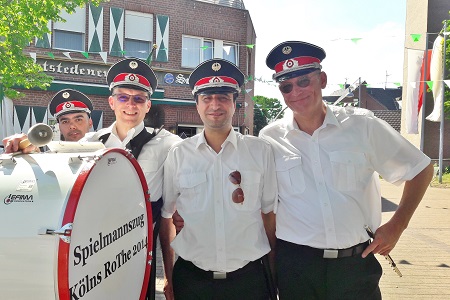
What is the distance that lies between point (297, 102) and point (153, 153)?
3.06 ft

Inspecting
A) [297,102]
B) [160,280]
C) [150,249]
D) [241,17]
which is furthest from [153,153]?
[241,17]

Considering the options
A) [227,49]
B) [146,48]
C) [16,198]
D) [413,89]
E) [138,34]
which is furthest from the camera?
[413,89]

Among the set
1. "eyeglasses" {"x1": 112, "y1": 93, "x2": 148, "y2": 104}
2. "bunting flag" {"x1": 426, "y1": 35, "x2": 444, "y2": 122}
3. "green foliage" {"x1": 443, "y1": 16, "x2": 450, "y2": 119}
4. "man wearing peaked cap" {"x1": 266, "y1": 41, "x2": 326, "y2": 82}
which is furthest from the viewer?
"green foliage" {"x1": 443, "y1": 16, "x2": 450, "y2": 119}

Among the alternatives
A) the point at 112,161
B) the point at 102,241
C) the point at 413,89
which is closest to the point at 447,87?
the point at 413,89

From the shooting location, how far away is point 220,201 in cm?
A: 221

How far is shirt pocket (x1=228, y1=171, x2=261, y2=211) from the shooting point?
222cm

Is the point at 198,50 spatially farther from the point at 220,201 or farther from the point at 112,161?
the point at 112,161

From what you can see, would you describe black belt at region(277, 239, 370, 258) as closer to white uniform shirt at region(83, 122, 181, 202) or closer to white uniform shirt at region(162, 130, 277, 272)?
white uniform shirt at region(162, 130, 277, 272)

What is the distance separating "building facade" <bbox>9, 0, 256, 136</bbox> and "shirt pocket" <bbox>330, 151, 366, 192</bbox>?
10.3m

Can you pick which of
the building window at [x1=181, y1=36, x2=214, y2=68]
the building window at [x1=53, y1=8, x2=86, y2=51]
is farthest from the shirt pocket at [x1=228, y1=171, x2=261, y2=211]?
the building window at [x1=181, y1=36, x2=214, y2=68]

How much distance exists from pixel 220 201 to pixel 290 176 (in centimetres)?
41

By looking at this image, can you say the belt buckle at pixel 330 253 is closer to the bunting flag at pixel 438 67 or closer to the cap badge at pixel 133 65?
the cap badge at pixel 133 65

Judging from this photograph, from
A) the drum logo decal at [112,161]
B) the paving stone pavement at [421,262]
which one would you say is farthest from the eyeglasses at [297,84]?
the paving stone pavement at [421,262]

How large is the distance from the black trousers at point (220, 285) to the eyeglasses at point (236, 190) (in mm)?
378
